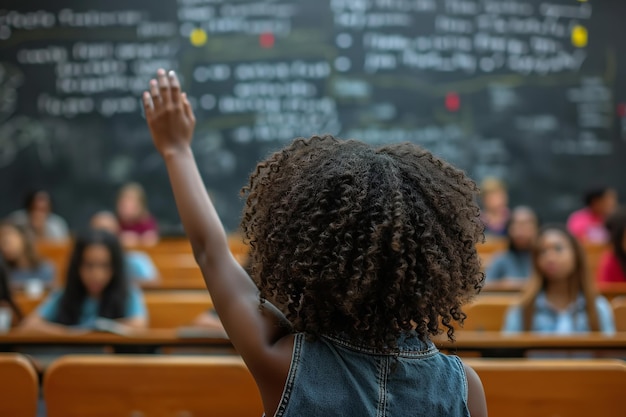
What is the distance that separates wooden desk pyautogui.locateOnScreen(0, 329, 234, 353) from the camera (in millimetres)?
→ 2760

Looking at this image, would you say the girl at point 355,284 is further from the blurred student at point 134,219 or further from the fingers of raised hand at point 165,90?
the blurred student at point 134,219

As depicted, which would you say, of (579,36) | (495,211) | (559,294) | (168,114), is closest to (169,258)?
(495,211)

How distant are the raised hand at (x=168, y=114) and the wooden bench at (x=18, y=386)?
1265 mm

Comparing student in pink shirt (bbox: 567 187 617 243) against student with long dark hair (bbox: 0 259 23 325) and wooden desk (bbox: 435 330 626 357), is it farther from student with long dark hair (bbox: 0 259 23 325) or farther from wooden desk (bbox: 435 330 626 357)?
→ student with long dark hair (bbox: 0 259 23 325)

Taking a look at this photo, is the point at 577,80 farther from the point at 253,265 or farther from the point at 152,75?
the point at 253,265

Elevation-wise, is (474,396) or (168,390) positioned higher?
(474,396)

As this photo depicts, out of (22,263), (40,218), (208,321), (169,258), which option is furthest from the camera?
(40,218)

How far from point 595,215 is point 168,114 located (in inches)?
255

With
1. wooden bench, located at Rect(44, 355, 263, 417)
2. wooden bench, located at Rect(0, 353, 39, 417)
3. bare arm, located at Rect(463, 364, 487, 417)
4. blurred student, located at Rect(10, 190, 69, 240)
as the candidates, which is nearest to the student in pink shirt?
blurred student, located at Rect(10, 190, 69, 240)

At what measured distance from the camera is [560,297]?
3553mm

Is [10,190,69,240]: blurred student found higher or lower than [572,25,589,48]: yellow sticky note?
lower

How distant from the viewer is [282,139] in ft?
24.5

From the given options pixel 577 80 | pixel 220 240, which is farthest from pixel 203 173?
pixel 220 240

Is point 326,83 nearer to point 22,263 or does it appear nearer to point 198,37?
point 198,37
